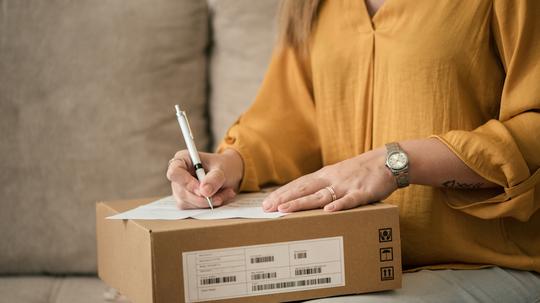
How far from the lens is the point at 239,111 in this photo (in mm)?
1766

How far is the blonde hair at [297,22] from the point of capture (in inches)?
56.2

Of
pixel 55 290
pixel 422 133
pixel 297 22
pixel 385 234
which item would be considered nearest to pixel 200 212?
pixel 385 234

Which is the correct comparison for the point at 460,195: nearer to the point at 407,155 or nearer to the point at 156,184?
the point at 407,155

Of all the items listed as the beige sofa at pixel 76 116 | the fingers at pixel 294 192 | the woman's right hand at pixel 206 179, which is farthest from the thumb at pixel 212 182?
the beige sofa at pixel 76 116

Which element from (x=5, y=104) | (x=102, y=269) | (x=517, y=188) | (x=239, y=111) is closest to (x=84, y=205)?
(x=5, y=104)

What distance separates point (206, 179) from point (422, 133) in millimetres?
374

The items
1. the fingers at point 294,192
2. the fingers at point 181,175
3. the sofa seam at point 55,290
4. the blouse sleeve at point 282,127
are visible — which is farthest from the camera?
the sofa seam at point 55,290

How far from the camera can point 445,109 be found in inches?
47.8

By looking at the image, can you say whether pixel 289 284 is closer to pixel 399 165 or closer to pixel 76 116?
pixel 399 165

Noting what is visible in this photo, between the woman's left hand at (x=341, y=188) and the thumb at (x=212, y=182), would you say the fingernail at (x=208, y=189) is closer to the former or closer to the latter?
the thumb at (x=212, y=182)

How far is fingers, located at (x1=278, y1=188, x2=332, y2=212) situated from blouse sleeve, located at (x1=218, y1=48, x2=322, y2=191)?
1.02 ft

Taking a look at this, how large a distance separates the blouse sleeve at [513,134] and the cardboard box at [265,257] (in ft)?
0.62

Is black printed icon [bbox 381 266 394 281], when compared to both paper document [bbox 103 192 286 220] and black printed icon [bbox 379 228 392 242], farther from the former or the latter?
paper document [bbox 103 192 286 220]

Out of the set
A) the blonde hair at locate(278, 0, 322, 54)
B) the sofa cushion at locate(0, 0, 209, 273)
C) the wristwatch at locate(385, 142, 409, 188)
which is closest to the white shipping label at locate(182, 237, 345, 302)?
the wristwatch at locate(385, 142, 409, 188)
